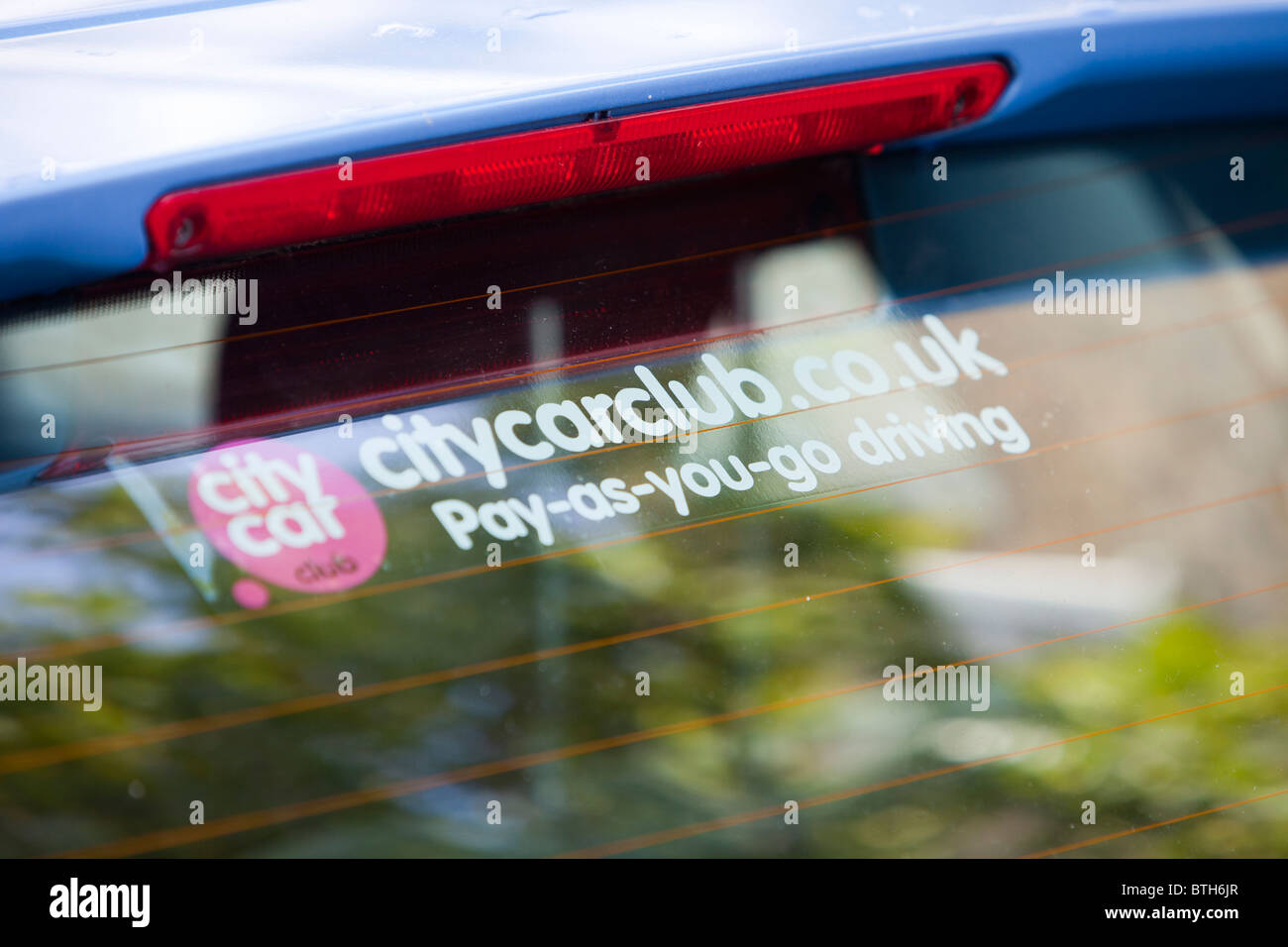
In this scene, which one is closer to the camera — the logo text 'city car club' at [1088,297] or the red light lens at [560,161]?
the red light lens at [560,161]

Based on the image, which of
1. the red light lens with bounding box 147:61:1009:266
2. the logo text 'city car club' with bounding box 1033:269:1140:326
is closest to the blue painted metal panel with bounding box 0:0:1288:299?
the red light lens with bounding box 147:61:1009:266

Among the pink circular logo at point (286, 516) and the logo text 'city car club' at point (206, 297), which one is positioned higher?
the logo text 'city car club' at point (206, 297)

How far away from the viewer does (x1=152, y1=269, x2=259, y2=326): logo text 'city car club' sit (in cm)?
130

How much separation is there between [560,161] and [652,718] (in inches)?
28.0

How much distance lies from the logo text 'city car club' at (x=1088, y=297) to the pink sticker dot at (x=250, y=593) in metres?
1.09

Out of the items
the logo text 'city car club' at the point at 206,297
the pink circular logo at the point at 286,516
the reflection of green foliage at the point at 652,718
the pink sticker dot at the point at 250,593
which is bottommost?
the reflection of green foliage at the point at 652,718

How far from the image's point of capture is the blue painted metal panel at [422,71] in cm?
120

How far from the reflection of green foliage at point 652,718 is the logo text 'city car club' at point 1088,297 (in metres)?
0.36

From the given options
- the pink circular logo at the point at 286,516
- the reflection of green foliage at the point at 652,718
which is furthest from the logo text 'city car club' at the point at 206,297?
the reflection of green foliage at the point at 652,718

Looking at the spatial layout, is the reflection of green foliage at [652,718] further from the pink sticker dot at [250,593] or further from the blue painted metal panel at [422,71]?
the blue painted metal panel at [422,71]

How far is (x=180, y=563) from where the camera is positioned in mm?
1249

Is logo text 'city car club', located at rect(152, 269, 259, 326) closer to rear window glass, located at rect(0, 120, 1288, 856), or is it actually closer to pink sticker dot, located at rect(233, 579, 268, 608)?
rear window glass, located at rect(0, 120, 1288, 856)

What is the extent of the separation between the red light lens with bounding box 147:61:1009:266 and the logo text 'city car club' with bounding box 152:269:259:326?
0.13ft

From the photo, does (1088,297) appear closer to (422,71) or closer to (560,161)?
(560,161)
